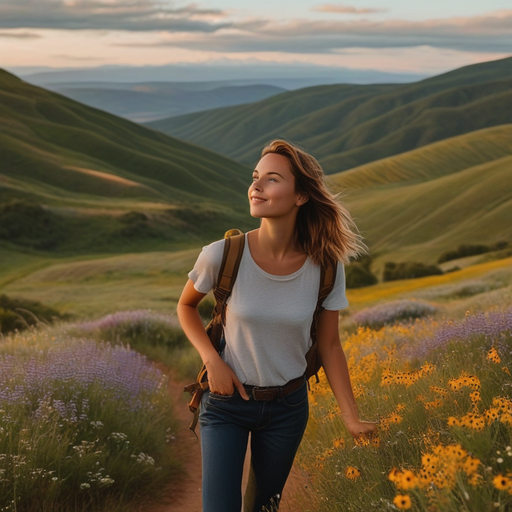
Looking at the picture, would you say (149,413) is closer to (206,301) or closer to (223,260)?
(223,260)

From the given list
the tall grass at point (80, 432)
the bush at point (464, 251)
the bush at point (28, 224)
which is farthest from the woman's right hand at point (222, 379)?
the bush at point (28, 224)

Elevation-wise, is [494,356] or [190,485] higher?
[494,356]

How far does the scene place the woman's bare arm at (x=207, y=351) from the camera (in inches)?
144

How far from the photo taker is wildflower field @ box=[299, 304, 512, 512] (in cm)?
247

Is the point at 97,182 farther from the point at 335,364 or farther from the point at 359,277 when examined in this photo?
the point at 335,364

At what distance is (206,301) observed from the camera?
20.0 meters

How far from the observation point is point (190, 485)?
7039 millimetres

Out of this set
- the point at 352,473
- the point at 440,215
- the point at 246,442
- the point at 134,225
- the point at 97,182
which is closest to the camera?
the point at 352,473

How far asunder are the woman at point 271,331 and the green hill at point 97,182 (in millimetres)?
68644

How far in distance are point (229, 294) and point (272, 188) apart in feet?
2.05

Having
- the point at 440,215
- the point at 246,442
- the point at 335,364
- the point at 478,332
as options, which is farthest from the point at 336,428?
the point at 440,215

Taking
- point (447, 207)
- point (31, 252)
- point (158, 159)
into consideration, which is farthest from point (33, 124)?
point (447, 207)

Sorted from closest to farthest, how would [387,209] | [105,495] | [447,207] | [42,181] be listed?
[105,495]
[447,207]
[387,209]
[42,181]

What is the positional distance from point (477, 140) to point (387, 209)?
3185 inches
